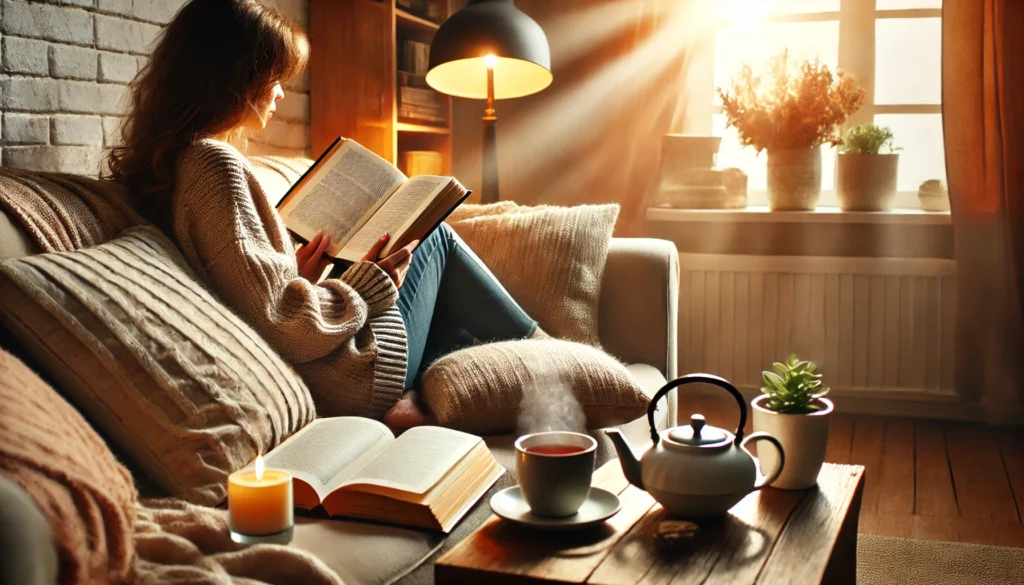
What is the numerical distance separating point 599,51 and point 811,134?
31.9 inches

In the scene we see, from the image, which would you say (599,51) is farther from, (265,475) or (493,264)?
(265,475)

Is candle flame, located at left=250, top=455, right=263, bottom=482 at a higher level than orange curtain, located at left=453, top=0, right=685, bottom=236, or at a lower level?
lower

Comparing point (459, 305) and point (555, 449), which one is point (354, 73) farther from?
point (555, 449)

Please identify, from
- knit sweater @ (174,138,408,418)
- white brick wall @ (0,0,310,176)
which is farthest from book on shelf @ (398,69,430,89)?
knit sweater @ (174,138,408,418)

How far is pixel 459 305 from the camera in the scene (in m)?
1.90

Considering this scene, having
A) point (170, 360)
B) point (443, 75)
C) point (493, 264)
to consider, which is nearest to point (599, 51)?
point (443, 75)

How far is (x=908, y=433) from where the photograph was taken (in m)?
2.96

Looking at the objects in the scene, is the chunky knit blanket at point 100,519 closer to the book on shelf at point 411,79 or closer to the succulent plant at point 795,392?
the succulent plant at point 795,392

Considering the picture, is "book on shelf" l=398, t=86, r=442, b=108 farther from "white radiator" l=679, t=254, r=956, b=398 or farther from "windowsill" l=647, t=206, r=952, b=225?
"white radiator" l=679, t=254, r=956, b=398

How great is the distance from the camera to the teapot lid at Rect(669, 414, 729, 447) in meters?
1.06

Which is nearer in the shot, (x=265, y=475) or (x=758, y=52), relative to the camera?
(x=265, y=475)

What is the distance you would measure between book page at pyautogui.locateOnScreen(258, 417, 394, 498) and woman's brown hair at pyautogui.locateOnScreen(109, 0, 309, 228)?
1.71 ft

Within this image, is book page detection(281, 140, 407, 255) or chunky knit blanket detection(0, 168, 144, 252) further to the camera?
book page detection(281, 140, 407, 255)

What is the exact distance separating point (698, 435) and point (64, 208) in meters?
0.97
